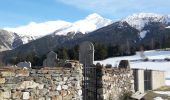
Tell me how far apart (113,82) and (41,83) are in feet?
28.1

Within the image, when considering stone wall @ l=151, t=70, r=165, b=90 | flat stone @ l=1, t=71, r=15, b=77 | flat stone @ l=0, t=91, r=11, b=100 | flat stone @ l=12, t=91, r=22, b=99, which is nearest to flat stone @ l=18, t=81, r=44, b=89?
flat stone @ l=12, t=91, r=22, b=99

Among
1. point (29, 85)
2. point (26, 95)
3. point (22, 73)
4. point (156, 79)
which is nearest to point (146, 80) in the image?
point (156, 79)

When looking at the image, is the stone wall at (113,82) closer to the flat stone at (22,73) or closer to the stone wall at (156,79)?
the stone wall at (156,79)

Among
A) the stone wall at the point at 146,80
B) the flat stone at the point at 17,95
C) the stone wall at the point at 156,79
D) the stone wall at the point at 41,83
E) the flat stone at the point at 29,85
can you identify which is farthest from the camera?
the stone wall at the point at 156,79

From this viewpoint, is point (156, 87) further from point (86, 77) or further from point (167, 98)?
point (86, 77)

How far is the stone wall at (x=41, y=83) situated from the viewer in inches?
459

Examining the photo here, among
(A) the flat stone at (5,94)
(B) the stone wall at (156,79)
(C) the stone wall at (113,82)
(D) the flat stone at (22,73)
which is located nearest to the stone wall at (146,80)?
(B) the stone wall at (156,79)

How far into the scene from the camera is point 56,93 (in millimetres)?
13742

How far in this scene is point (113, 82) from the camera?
2098cm

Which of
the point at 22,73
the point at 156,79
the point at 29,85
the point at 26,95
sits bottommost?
the point at 156,79

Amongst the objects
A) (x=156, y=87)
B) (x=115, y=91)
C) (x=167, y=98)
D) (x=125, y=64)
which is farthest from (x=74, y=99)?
(x=156, y=87)

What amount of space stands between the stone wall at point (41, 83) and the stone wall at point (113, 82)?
379 cm

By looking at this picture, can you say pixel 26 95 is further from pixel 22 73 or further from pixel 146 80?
pixel 146 80

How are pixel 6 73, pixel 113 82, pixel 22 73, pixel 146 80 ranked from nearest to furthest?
pixel 6 73
pixel 22 73
pixel 113 82
pixel 146 80
